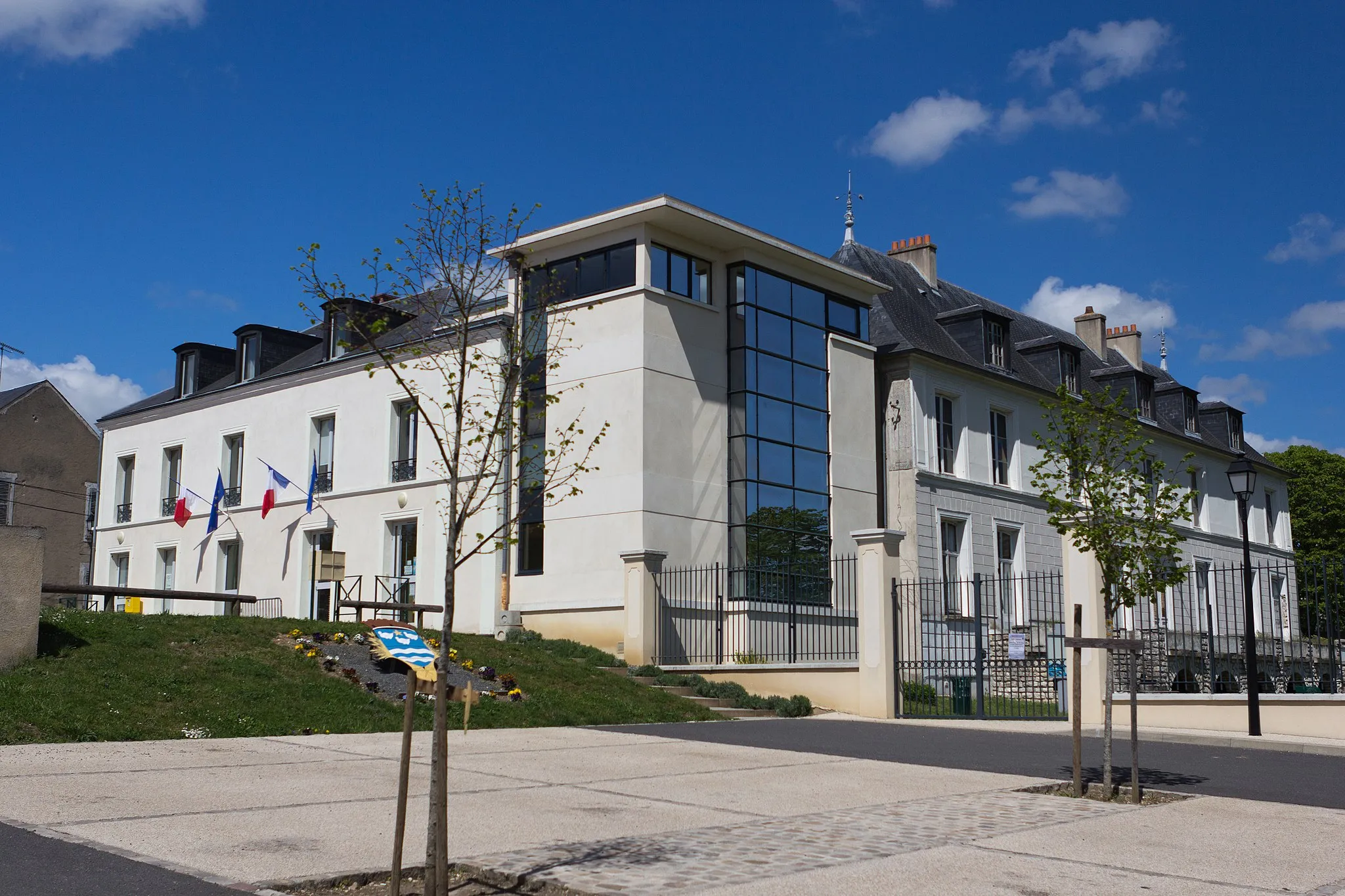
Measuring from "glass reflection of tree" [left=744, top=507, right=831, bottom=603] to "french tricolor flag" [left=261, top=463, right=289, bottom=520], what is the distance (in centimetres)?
1257

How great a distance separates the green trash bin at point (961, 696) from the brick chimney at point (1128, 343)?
27.4 m

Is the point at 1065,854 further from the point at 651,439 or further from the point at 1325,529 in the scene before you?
the point at 1325,529

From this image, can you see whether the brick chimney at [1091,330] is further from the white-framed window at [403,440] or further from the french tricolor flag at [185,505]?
the french tricolor flag at [185,505]

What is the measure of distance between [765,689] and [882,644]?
289 centimetres

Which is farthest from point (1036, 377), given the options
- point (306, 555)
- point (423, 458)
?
point (306, 555)

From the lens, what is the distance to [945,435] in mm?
31969

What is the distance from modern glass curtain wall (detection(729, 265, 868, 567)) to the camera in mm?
26688

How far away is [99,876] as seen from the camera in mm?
5996

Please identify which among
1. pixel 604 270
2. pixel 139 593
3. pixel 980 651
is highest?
pixel 604 270

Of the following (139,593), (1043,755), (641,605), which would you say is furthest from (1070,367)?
(139,593)

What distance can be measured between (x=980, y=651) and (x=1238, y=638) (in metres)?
10.9

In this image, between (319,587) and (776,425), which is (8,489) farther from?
(776,425)

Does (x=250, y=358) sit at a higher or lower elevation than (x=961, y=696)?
higher

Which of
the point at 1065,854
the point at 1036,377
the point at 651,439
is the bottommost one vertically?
the point at 1065,854
